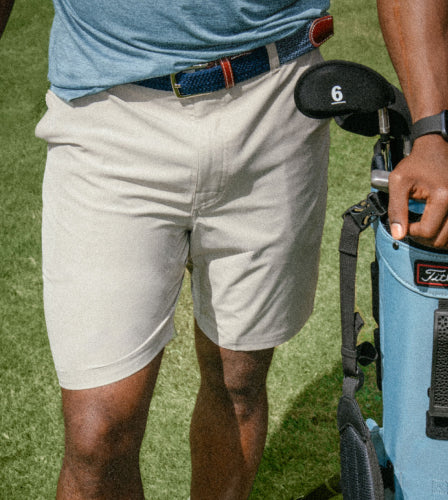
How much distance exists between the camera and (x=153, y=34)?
1.31 metres

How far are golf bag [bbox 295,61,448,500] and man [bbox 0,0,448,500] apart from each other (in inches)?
3.9

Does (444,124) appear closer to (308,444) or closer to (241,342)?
(241,342)

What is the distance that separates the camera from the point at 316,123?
1.52m

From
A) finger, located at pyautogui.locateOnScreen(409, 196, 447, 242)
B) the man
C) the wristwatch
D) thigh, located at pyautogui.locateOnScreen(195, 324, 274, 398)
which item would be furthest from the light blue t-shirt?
thigh, located at pyautogui.locateOnScreen(195, 324, 274, 398)

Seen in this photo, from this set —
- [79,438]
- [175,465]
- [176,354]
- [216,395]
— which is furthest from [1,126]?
[79,438]

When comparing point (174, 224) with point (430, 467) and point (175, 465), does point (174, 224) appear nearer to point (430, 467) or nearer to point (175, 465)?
point (430, 467)

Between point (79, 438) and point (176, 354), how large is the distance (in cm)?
130

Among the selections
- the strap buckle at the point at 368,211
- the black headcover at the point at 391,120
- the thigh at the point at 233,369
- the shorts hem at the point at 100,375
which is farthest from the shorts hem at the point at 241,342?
the black headcover at the point at 391,120

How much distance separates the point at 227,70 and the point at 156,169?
0.21m

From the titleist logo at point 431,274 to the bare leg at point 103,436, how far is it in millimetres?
524

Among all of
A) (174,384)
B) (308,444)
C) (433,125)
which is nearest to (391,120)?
(433,125)

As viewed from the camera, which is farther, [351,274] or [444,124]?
[351,274]

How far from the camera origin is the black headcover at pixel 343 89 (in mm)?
1270

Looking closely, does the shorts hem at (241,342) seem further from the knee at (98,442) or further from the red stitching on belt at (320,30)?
the red stitching on belt at (320,30)
